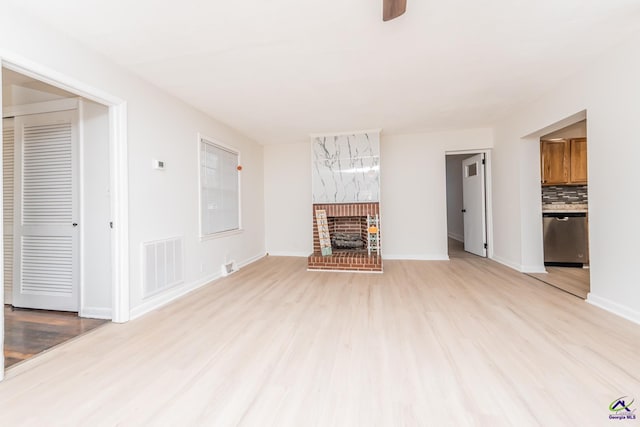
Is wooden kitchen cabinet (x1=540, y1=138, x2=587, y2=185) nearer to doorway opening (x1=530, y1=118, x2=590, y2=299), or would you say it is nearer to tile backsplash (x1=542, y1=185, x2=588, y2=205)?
doorway opening (x1=530, y1=118, x2=590, y2=299)

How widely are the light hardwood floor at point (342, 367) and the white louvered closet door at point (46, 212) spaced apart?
97 cm

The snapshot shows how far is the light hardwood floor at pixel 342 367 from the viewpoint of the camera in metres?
1.35

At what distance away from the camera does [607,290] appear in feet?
8.44

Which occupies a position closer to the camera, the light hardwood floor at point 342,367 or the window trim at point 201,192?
the light hardwood floor at point 342,367

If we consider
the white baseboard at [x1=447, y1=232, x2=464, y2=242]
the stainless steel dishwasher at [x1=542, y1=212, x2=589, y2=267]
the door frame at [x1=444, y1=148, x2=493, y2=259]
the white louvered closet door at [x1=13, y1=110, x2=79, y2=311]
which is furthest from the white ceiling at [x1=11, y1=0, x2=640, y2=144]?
the white baseboard at [x1=447, y1=232, x2=464, y2=242]

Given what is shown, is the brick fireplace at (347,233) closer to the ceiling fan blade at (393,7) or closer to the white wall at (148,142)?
the white wall at (148,142)

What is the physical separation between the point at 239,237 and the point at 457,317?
11.8 ft

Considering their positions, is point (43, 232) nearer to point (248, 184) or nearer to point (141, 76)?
point (141, 76)

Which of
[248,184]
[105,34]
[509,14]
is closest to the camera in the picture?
[509,14]

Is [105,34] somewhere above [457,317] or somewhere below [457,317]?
above

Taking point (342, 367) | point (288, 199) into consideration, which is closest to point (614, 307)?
point (342, 367)

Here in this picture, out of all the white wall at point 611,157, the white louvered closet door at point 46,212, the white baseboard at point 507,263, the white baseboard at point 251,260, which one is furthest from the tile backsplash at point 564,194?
the white louvered closet door at point 46,212

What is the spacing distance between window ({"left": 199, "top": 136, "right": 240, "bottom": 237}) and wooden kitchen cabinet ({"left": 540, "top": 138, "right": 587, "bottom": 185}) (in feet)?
17.0

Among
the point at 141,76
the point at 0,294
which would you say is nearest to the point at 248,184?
the point at 141,76
